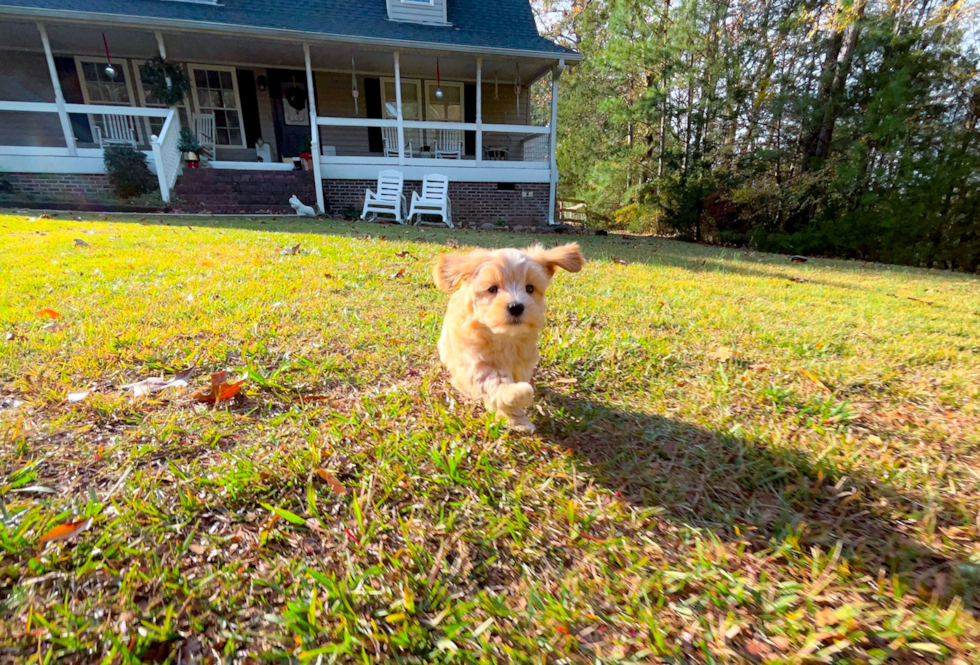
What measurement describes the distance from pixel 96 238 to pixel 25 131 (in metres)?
12.2

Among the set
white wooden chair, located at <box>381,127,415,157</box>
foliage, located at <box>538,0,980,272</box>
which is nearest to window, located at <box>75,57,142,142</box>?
white wooden chair, located at <box>381,127,415,157</box>

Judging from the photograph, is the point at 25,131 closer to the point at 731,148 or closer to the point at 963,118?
the point at 731,148

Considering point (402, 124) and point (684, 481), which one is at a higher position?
point (402, 124)

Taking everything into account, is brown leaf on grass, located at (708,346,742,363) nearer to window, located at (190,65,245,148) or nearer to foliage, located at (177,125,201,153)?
foliage, located at (177,125,201,153)

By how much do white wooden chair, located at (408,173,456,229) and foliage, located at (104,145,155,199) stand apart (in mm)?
6637

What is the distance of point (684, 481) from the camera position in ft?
6.21

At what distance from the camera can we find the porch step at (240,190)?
1161 centimetres

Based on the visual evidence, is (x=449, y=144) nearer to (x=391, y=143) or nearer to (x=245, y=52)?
(x=391, y=143)

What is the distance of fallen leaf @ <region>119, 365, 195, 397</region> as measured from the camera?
2334mm

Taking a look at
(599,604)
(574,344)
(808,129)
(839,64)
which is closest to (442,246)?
(574,344)

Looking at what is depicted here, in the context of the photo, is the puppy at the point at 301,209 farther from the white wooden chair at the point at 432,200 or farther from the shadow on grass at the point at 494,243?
the white wooden chair at the point at 432,200

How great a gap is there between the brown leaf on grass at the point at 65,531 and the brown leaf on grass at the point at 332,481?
2.31 feet

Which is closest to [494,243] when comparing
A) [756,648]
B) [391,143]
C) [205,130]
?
[756,648]

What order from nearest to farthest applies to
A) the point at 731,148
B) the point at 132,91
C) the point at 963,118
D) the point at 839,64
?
1. the point at 963,118
2. the point at 839,64
3. the point at 132,91
4. the point at 731,148
